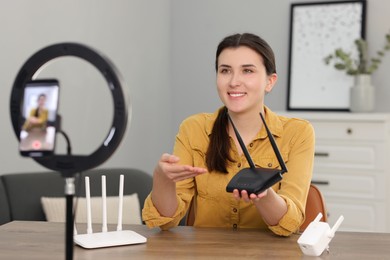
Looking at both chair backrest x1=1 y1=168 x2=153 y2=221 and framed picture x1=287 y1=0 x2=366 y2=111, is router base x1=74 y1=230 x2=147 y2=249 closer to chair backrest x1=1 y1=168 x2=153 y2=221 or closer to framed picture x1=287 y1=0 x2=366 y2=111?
chair backrest x1=1 y1=168 x2=153 y2=221

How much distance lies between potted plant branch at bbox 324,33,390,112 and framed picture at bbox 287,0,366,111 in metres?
0.09

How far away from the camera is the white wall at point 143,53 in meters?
3.55

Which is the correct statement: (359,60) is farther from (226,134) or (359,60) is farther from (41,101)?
(41,101)

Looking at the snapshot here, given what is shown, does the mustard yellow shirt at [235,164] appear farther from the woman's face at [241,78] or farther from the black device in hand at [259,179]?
the black device in hand at [259,179]

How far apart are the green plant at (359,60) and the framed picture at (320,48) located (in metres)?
0.08

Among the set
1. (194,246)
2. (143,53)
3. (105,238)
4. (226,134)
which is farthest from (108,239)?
(143,53)

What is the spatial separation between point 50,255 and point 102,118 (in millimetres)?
2628

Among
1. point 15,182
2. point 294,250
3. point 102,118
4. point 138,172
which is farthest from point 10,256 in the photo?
point 102,118

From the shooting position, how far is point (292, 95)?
4754 mm

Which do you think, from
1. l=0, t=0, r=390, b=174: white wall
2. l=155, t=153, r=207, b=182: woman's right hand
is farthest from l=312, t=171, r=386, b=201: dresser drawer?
l=155, t=153, r=207, b=182: woman's right hand

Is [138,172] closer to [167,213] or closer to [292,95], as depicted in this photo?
[167,213]

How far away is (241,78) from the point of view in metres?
2.10

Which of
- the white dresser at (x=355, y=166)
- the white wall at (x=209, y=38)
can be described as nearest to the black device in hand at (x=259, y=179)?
the white dresser at (x=355, y=166)

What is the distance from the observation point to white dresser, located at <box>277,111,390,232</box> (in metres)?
4.13
